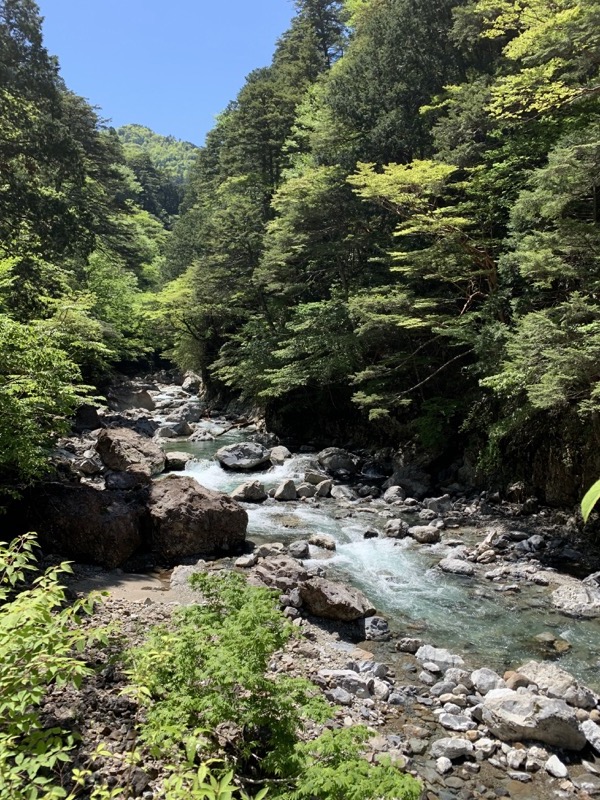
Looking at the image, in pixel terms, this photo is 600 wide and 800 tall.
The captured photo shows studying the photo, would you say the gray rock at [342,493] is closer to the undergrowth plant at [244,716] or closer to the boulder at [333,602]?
the boulder at [333,602]

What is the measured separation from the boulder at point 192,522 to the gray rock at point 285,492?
11.9 ft

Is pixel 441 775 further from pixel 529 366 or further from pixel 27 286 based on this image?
pixel 27 286

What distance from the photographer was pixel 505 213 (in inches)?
617

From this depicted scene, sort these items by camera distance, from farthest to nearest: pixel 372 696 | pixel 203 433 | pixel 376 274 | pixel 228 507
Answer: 1. pixel 203 433
2. pixel 376 274
3. pixel 228 507
4. pixel 372 696

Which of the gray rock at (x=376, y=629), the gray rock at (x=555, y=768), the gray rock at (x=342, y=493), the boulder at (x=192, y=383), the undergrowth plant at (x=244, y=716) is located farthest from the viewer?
the boulder at (x=192, y=383)

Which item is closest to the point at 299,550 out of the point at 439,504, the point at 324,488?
the point at 324,488

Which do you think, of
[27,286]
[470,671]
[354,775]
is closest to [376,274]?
[27,286]

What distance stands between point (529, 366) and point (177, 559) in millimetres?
8071

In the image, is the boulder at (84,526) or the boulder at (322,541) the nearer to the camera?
the boulder at (84,526)

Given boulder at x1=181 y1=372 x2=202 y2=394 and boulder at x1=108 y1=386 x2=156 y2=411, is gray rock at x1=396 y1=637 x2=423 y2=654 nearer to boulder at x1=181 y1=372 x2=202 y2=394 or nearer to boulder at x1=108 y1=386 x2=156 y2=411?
boulder at x1=108 y1=386 x2=156 y2=411

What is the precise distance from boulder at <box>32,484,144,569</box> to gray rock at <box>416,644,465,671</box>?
577 centimetres

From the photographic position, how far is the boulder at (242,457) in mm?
18359

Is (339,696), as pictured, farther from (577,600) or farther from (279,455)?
(279,455)

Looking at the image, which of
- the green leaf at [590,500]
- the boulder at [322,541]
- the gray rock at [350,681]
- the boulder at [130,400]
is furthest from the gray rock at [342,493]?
the boulder at [130,400]
